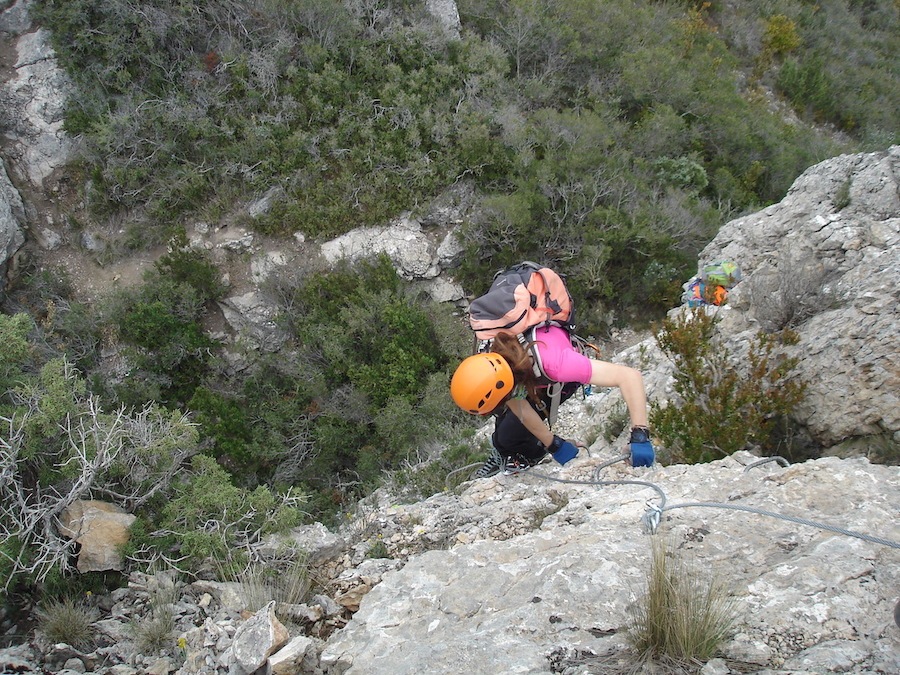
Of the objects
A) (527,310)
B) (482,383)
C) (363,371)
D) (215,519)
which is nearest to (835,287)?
(527,310)

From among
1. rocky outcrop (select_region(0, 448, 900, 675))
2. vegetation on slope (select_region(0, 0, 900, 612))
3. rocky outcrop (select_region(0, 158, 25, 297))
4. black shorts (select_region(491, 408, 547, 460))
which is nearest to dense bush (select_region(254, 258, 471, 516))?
vegetation on slope (select_region(0, 0, 900, 612))

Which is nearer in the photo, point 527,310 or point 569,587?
point 569,587

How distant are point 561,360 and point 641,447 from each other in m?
0.70

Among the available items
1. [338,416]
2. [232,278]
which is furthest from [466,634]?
[232,278]

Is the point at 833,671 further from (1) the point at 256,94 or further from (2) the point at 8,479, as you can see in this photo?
(1) the point at 256,94

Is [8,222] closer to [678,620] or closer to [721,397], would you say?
[721,397]

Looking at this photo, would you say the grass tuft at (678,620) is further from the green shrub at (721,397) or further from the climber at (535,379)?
the green shrub at (721,397)

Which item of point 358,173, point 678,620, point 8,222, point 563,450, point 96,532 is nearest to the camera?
point 678,620

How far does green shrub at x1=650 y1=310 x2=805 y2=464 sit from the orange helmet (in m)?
1.39

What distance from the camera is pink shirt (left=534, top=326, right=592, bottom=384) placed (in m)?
3.11

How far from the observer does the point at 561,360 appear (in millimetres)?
3178

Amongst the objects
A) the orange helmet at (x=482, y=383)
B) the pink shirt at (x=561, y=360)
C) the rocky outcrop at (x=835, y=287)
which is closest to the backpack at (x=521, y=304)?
the pink shirt at (x=561, y=360)

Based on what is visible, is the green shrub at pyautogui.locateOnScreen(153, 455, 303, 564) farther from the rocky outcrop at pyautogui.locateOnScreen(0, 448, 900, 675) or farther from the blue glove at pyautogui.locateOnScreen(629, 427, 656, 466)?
the blue glove at pyautogui.locateOnScreen(629, 427, 656, 466)

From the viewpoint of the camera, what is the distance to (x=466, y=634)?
2332mm
